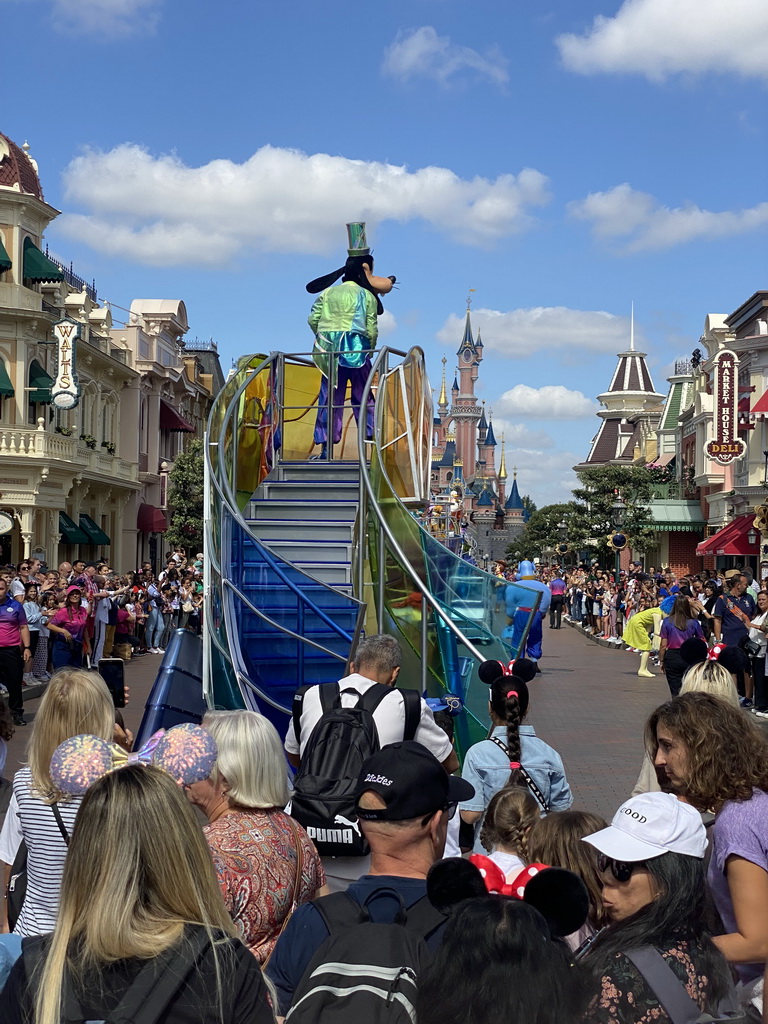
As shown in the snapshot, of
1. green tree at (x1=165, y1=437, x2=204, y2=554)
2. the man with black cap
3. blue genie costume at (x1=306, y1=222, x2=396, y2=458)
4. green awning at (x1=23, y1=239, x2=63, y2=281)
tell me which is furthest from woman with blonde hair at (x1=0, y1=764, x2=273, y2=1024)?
green tree at (x1=165, y1=437, x2=204, y2=554)

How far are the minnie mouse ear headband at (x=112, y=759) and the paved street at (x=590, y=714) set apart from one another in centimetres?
269

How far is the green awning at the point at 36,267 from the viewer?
32.7m

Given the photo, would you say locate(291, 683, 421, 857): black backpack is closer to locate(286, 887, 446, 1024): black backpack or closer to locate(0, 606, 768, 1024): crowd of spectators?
locate(0, 606, 768, 1024): crowd of spectators

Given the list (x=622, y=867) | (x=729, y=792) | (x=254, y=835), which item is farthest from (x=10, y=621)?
(x=622, y=867)

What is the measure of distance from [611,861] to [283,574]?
8.05 m

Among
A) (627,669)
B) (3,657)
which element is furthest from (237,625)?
(627,669)

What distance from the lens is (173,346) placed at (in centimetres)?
5050

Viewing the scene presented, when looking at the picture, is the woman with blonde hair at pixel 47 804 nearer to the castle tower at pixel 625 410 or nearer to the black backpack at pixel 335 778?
the black backpack at pixel 335 778

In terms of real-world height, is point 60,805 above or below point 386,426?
below

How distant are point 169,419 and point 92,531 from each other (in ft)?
38.8

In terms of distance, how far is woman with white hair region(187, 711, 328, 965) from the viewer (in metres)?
3.30

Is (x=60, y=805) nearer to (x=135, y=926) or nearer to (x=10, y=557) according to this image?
(x=135, y=926)

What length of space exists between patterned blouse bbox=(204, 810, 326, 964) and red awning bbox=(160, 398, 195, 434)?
45080 millimetres

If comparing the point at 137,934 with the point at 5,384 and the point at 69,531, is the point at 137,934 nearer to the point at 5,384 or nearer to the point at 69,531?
the point at 5,384
